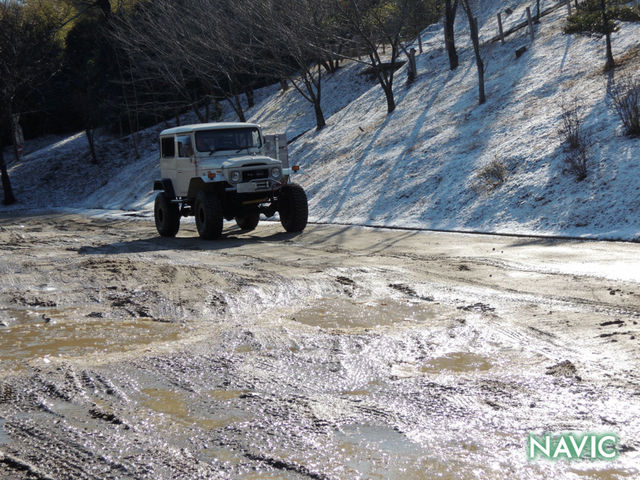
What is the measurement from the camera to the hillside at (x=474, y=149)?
46.1 feet

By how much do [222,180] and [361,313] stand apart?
25.7 feet

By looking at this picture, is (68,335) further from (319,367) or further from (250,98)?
(250,98)

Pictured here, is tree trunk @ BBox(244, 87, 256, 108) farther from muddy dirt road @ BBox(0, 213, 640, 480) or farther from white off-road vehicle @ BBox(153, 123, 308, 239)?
muddy dirt road @ BBox(0, 213, 640, 480)

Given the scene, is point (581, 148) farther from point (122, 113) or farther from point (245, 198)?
point (122, 113)

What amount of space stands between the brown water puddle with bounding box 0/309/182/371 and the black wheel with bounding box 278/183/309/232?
769 centimetres

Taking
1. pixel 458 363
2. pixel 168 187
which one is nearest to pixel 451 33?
pixel 168 187

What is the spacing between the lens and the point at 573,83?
19891 millimetres

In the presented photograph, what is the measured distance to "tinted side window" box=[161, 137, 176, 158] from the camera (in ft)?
51.1

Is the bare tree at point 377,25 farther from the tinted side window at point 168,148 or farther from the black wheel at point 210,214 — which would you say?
the black wheel at point 210,214

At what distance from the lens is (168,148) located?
51.8ft

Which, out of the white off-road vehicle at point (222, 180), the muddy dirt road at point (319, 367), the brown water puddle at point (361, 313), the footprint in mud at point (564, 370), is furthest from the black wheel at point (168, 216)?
the footprint in mud at point (564, 370)

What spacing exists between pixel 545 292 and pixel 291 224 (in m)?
8.04
